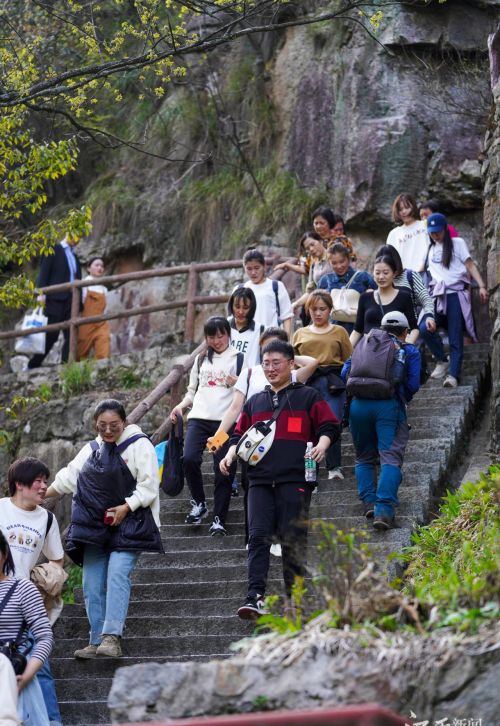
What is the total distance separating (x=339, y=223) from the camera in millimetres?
12219

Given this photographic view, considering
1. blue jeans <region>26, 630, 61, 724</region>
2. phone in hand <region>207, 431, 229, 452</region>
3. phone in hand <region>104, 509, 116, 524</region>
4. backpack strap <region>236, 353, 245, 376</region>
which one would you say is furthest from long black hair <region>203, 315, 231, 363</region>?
blue jeans <region>26, 630, 61, 724</region>

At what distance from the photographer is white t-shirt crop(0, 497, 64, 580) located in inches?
301

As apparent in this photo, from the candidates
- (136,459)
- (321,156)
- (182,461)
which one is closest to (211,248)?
(321,156)

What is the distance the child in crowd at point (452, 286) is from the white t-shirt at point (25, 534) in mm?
5013

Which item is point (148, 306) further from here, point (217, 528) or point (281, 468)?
point (281, 468)

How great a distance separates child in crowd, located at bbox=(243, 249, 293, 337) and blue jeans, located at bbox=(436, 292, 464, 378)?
1.72 metres

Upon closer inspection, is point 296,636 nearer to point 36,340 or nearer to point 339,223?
point 339,223

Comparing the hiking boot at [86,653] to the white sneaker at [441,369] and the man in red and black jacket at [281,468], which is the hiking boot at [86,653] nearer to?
the man in red and black jacket at [281,468]

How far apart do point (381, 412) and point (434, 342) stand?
10.4 ft

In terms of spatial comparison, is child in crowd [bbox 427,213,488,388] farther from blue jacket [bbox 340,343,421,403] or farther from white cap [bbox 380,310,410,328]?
blue jacket [bbox 340,343,421,403]

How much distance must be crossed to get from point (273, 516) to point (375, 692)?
Answer: 298 cm

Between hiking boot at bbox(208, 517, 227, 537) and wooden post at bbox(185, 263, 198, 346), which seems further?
wooden post at bbox(185, 263, 198, 346)

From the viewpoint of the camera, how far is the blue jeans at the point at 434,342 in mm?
11578

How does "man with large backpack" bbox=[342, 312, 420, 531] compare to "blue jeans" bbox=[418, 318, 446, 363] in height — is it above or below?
below
